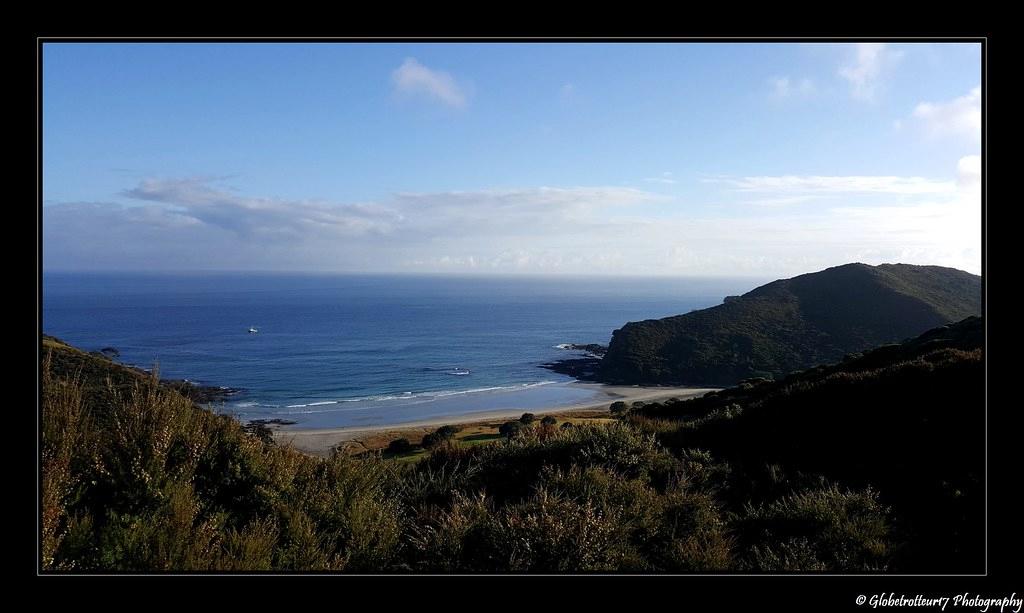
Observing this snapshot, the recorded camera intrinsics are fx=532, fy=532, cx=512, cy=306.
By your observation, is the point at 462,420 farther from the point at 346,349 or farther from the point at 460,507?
the point at 346,349

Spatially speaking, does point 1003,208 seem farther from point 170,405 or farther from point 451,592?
point 170,405

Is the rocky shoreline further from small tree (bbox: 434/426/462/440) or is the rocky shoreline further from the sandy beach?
small tree (bbox: 434/426/462/440)

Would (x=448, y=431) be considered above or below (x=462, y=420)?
above

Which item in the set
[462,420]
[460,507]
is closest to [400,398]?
[462,420]

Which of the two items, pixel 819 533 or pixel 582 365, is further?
pixel 582 365

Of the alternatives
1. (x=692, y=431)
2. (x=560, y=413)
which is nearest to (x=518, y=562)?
(x=692, y=431)
